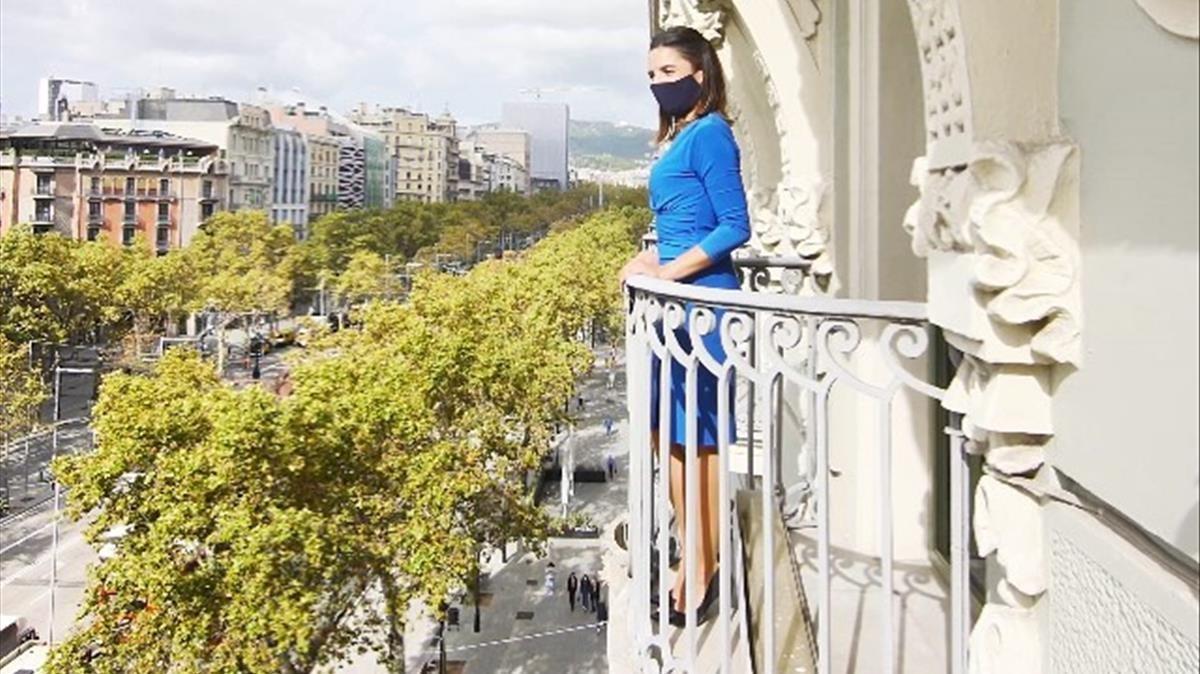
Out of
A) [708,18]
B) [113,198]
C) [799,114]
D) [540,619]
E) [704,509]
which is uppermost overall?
[113,198]

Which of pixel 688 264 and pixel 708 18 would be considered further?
pixel 708 18

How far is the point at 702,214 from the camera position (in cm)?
Answer: 392

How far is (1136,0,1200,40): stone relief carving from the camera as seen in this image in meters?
1.75

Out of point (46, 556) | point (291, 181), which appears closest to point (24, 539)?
point (46, 556)

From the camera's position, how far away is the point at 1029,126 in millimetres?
2381

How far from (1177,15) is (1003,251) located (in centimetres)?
60

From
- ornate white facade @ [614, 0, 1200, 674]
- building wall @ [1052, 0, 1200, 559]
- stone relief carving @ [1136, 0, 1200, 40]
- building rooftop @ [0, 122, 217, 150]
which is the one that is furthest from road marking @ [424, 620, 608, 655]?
building rooftop @ [0, 122, 217, 150]

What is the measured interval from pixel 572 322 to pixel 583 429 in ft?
30.4

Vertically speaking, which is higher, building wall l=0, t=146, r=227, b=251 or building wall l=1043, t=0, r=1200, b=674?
building wall l=0, t=146, r=227, b=251

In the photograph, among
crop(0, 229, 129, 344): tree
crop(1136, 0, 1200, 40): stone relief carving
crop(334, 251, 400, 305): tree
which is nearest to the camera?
crop(1136, 0, 1200, 40): stone relief carving

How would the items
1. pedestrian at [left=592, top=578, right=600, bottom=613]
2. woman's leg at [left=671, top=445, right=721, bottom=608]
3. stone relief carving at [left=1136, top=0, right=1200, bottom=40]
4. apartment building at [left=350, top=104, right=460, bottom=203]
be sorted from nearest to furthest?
stone relief carving at [left=1136, top=0, right=1200, bottom=40] → woman's leg at [left=671, top=445, right=721, bottom=608] → pedestrian at [left=592, top=578, right=600, bottom=613] → apartment building at [left=350, top=104, right=460, bottom=203]

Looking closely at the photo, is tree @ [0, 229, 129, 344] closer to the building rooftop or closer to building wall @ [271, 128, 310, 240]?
the building rooftop

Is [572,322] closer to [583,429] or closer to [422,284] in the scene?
[422,284]

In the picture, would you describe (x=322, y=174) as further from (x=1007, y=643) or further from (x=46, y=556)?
(x=1007, y=643)
